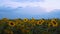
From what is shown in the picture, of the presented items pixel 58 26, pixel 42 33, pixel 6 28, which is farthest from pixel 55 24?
pixel 6 28

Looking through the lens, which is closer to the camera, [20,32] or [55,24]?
[20,32]

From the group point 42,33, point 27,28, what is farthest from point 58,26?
point 27,28

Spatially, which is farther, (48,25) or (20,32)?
(48,25)

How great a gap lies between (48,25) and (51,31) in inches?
12.0

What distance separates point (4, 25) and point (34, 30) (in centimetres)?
80

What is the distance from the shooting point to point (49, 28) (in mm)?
4387

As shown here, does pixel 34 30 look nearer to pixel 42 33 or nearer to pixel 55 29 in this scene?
pixel 42 33

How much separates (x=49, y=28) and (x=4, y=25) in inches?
46.7

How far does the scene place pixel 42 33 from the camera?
416 cm

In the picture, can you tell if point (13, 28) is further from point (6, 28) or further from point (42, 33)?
point (42, 33)

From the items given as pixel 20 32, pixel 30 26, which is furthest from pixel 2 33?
pixel 30 26

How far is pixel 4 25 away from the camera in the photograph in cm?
438

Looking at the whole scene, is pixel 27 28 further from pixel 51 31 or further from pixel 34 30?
pixel 51 31

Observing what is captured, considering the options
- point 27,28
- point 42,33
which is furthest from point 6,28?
point 42,33
